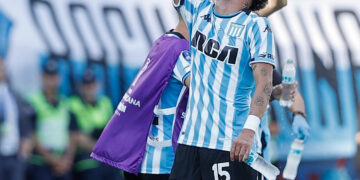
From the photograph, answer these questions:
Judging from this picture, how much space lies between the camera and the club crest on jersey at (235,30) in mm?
4785

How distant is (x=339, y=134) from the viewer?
456 inches

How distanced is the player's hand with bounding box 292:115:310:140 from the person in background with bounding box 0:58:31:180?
4.34 meters

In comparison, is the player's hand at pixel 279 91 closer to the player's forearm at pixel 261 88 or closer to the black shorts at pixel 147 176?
the black shorts at pixel 147 176

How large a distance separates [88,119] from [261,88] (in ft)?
18.5

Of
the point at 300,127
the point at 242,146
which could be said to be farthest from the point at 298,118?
the point at 242,146

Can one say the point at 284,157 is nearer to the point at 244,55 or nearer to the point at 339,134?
the point at 339,134

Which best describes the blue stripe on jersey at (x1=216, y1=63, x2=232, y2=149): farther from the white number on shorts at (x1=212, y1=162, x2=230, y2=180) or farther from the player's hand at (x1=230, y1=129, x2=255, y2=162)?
the player's hand at (x1=230, y1=129, x2=255, y2=162)

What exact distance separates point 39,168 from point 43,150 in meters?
0.24

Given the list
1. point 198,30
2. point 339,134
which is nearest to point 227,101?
point 198,30

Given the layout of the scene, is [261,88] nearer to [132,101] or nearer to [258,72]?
[258,72]

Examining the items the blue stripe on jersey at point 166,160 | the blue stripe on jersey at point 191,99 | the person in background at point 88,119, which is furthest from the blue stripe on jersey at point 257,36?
the person in background at point 88,119

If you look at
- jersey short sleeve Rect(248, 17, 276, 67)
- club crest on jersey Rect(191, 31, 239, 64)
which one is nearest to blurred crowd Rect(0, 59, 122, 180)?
club crest on jersey Rect(191, 31, 239, 64)

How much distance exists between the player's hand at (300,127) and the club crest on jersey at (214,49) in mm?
1340

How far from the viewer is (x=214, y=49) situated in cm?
485
